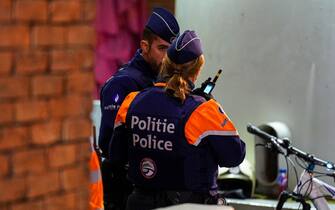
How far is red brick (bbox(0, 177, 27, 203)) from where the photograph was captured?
298cm

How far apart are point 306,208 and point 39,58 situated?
306cm

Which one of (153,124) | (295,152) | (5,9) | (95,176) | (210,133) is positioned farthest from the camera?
(295,152)

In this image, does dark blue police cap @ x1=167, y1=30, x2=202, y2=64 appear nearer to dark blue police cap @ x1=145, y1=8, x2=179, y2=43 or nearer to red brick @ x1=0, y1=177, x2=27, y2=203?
dark blue police cap @ x1=145, y1=8, x2=179, y2=43

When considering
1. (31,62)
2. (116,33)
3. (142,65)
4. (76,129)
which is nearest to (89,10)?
(31,62)

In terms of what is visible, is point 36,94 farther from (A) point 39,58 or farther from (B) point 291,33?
(B) point 291,33

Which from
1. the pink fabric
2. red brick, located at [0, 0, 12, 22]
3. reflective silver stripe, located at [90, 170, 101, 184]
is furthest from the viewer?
the pink fabric

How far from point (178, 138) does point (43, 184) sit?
1589mm

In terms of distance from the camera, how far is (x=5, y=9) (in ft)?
9.58

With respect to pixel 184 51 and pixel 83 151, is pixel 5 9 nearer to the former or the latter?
pixel 83 151

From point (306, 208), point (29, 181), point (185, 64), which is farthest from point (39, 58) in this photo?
point (306, 208)

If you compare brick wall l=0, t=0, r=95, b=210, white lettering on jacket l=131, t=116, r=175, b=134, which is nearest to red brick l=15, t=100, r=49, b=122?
brick wall l=0, t=0, r=95, b=210

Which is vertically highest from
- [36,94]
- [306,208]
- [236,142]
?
[36,94]

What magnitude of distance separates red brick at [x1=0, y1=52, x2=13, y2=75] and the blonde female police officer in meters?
1.76

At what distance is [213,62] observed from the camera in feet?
25.5
